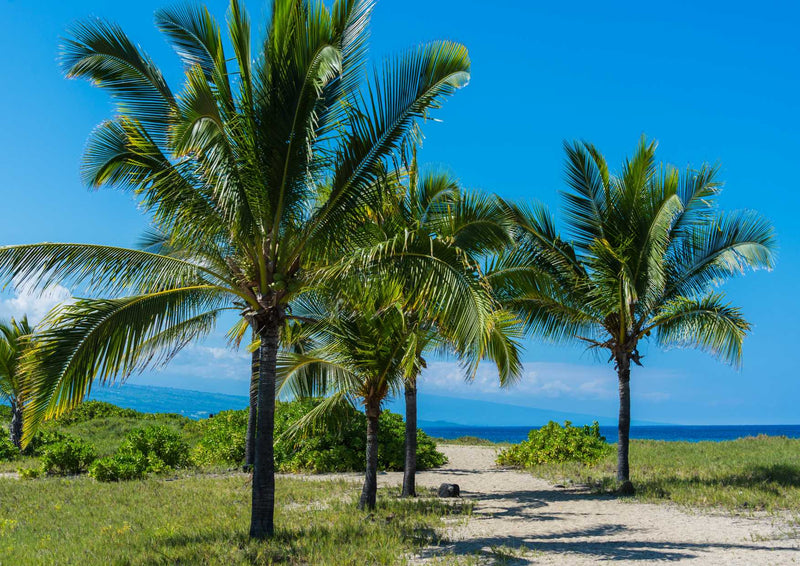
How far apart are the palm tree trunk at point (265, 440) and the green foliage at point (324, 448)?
8027mm

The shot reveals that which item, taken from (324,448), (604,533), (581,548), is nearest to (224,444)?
(324,448)

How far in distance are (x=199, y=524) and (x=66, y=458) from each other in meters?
8.92

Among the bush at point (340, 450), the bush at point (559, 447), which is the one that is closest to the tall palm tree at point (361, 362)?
the bush at point (340, 450)

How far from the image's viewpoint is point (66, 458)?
1612 cm

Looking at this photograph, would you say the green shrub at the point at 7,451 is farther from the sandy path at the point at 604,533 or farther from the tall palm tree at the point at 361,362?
the sandy path at the point at 604,533

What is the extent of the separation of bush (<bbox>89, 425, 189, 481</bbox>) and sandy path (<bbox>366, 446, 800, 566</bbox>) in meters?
8.22

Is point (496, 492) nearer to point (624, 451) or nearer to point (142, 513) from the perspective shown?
point (624, 451)

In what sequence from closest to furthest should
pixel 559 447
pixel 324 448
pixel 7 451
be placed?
pixel 324 448 < pixel 559 447 < pixel 7 451

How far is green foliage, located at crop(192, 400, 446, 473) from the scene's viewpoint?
17.1 m

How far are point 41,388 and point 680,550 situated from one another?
26.7 feet

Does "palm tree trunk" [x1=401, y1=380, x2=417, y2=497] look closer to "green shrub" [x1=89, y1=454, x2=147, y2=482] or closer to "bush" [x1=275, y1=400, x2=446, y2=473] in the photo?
"bush" [x1=275, y1=400, x2=446, y2=473]

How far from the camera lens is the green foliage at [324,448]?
56.2ft

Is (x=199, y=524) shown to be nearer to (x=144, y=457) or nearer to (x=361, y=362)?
(x=361, y=362)

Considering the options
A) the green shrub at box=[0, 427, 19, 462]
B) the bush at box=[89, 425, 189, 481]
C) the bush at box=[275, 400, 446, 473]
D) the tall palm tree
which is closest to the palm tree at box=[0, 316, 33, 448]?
the green shrub at box=[0, 427, 19, 462]
